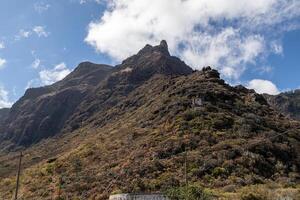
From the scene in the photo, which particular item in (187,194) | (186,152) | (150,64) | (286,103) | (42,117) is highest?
(150,64)

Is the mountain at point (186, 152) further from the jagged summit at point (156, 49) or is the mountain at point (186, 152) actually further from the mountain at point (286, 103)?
the jagged summit at point (156, 49)

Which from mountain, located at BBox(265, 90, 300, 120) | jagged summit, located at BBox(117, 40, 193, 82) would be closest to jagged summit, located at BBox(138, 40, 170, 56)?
jagged summit, located at BBox(117, 40, 193, 82)

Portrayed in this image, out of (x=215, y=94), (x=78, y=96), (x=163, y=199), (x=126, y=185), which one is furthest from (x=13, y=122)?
(x=163, y=199)

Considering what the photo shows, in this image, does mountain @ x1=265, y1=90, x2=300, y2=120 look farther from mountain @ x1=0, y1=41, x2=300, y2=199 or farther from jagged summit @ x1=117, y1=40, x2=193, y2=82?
mountain @ x1=0, y1=41, x2=300, y2=199

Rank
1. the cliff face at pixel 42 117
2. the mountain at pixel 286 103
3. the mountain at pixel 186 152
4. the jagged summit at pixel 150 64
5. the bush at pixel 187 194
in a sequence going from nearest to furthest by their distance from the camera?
the bush at pixel 187 194
the mountain at pixel 186 152
the jagged summit at pixel 150 64
the mountain at pixel 286 103
the cliff face at pixel 42 117

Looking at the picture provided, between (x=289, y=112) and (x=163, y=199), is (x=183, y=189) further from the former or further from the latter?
(x=289, y=112)

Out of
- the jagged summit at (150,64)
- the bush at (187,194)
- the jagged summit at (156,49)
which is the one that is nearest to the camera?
the bush at (187,194)

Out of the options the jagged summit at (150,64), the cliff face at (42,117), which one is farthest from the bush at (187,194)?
the cliff face at (42,117)

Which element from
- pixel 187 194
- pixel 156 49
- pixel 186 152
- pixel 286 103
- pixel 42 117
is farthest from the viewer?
pixel 156 49

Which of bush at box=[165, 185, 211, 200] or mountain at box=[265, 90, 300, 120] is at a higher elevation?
mountain at box=[265, 90, 300, 120]

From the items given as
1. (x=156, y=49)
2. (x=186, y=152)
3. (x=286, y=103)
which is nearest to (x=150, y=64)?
(x=156, y=49)

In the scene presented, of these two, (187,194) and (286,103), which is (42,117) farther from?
(187,194)

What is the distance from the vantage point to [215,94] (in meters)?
83.8

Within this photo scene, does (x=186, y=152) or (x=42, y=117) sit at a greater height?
(x=42, y=117)
